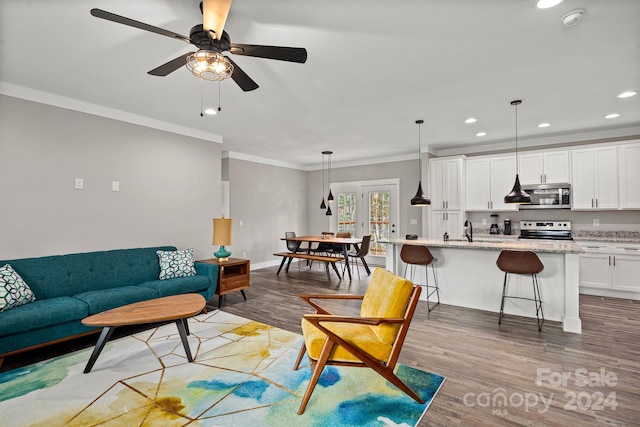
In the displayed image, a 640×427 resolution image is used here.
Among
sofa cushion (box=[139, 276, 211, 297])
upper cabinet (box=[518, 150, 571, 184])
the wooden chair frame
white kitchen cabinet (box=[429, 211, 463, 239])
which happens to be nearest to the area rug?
the wooden chair frame

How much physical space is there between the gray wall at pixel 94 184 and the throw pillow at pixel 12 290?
1.78 ft

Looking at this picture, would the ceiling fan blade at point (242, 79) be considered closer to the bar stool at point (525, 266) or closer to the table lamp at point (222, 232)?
the table lamp at point (222, 232)

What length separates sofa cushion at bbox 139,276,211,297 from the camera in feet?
11.8

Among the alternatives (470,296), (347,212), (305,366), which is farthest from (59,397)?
(347,212)

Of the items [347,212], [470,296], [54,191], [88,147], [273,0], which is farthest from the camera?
[347,212]

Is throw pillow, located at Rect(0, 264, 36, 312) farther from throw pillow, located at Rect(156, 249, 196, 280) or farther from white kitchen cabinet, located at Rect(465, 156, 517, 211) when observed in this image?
white kitchen cabinet, located at Rect(465, 156, 517, 211)

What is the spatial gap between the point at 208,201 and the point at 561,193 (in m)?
5.92

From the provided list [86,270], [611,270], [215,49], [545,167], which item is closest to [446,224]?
[545,167]

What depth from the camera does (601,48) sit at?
2.61 m

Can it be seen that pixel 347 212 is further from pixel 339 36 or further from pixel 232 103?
pixel 339 36

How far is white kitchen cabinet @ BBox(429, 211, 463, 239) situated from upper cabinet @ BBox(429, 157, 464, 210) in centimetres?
12

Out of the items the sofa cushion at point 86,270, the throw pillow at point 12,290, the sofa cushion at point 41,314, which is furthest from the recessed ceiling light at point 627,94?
the throw pillow at point 12,290

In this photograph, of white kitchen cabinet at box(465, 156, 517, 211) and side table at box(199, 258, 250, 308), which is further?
white kitchen cabinet at box(465, 156, 517, 211)

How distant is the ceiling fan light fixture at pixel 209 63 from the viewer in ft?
6.54
